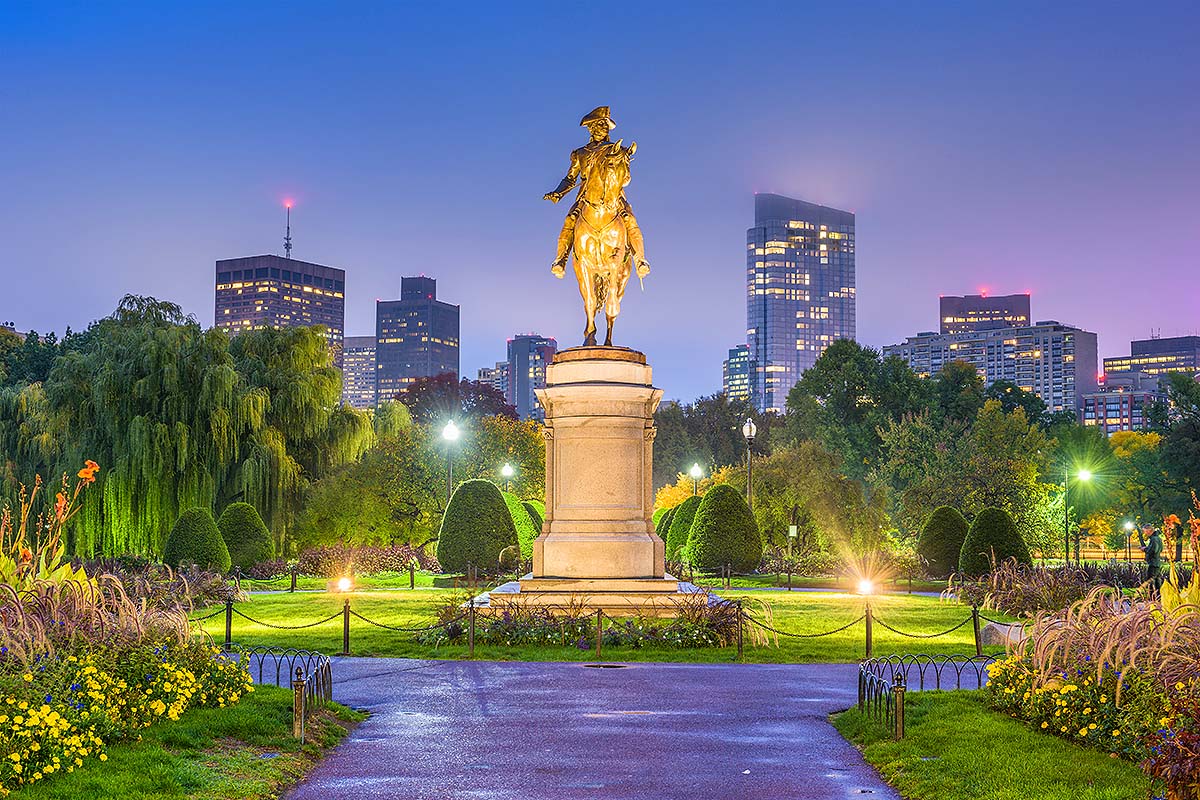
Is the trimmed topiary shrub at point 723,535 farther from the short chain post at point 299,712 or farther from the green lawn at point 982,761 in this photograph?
the short chain post at point 299,712

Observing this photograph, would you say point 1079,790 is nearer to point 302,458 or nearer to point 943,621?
point 943,621

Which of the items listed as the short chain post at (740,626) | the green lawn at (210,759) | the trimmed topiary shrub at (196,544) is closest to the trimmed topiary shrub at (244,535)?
the trimmed topiary shrub at (196,544)

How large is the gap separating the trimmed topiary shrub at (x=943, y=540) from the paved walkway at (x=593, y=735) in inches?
990

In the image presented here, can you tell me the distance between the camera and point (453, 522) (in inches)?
1547

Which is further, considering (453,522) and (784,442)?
(784,442)

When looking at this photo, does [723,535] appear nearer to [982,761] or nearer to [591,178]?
[591,178]

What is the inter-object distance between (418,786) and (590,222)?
14591mm

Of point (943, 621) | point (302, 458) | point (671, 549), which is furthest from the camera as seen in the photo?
point (671, 549)

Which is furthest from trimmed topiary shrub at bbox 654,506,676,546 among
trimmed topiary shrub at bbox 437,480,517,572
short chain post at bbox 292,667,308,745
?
short chain post at bbox 292,667,308,745

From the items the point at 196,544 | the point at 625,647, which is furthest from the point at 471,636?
the point at 196,544

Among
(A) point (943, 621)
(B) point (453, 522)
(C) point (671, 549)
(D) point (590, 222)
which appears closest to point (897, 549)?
(C) point (671, 549)

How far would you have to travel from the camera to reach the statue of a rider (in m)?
23.0

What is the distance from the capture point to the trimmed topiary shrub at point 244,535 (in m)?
38.9

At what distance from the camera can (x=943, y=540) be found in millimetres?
42031
